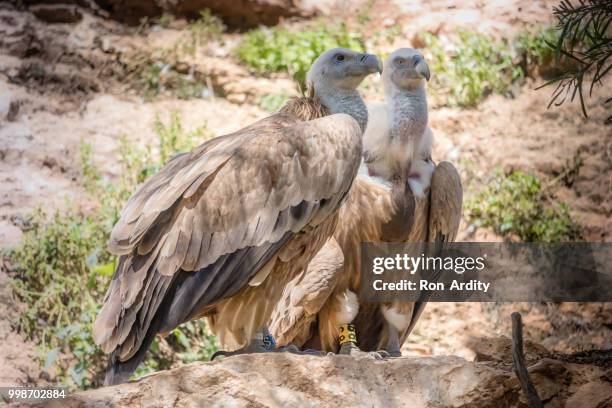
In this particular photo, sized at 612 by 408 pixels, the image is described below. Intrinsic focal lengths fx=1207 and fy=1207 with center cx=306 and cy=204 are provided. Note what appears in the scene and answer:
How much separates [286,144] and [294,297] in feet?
3.56

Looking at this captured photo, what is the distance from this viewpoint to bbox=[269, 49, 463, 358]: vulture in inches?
264

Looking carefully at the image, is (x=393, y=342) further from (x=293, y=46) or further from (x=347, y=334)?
(x=293, y=46)

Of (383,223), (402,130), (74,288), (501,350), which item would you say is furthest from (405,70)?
(74,288)

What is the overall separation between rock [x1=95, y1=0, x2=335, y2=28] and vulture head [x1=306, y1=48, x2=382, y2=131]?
13.5 ft

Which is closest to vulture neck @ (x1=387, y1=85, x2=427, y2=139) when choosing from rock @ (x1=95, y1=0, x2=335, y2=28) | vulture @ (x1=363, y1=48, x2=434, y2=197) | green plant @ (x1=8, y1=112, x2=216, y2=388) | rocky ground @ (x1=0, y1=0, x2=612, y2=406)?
vulture @ (x1=363, y1=48, x2=434, y2=197)

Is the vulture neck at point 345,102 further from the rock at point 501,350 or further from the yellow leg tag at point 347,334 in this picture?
the rock at point 501,350

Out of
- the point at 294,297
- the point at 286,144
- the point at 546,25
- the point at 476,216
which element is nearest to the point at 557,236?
the point at 476,216

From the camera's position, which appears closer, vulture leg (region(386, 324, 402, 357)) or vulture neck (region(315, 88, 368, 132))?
vulture neck (region(315, 88, 368, 132))

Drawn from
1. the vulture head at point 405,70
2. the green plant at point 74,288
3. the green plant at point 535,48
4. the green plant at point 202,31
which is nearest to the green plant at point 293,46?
the green plant at point 202,31

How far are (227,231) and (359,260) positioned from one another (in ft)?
4.46

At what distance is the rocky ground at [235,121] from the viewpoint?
8.68 meters

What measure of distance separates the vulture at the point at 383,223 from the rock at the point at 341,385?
4.57 ft

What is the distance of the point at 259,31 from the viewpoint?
34.1 feet

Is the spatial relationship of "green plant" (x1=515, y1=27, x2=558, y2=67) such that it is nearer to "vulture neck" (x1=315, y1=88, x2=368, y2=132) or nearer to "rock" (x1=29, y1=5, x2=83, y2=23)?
"rock" (x1=29, y1=5, x2=83, y2=23)
